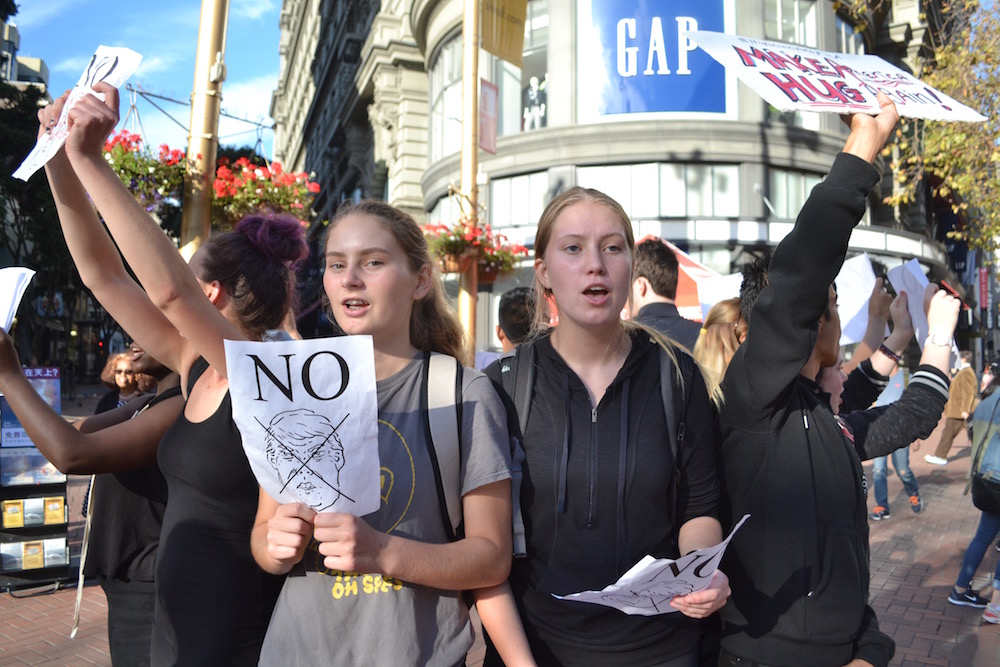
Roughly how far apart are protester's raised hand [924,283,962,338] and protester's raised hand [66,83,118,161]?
2.75 meters

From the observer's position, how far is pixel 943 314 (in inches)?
110

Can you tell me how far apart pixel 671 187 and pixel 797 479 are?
716 inches

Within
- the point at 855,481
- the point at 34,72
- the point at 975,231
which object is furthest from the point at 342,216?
the point at 34,72

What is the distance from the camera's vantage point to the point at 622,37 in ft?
62.9

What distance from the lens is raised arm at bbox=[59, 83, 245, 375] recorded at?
1.95m

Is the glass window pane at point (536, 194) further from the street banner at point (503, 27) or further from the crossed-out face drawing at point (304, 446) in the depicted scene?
the crossed-out face drawing at point (304, 446)

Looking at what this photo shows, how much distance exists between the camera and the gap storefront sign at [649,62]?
18.9 m

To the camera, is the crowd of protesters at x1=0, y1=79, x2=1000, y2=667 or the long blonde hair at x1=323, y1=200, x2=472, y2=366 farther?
the long blonde hair at x1=323, y1=200, x2=472, y2=366

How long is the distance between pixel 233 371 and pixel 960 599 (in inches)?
264

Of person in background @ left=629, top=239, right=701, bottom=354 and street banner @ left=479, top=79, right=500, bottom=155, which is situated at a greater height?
street banner @ left=479, top=79, right=500, bottom=155

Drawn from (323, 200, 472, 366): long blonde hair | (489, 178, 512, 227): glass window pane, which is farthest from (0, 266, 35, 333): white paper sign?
(489, 178, 512, 227): glass window pane

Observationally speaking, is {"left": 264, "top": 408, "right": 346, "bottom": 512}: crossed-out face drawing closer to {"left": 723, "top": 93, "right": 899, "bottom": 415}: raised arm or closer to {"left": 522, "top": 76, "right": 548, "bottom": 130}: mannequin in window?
{"left": 723, "top": 93, "right": 899, "bottom": 415}: raised arm

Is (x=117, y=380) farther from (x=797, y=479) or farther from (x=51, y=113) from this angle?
(x=797, y=479)

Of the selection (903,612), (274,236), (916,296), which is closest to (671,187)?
(903,612)
